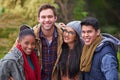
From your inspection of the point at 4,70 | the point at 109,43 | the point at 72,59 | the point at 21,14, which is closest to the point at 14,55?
the point at 4,70

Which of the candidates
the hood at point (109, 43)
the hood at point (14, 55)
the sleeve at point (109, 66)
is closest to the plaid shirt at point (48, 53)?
the hood at point (14, 55)

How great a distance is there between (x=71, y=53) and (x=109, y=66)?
786 millimetres

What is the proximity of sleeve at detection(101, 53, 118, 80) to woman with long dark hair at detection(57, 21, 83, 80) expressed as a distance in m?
0.63

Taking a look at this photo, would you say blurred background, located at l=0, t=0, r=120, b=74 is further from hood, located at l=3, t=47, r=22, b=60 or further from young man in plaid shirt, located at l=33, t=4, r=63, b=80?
hood, located at l=3, t=47, r=22, b=60

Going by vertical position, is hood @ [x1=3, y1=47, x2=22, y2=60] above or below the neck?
below

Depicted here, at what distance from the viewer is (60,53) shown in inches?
117

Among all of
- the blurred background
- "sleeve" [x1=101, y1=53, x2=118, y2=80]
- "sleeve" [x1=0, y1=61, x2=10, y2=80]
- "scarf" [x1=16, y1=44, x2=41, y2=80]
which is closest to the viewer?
"sleeve" [x1=101, y1=53, x2=118, y2=80]

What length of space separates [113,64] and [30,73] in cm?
85

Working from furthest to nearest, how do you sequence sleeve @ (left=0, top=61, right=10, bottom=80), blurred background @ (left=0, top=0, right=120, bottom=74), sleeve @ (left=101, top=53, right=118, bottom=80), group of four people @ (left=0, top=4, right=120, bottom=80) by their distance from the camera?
blurred background @ (left=0, top=0, right=120, bottom=74) < sleeve @ (left=0, top=61, right=10, bottom=80) < group of four people @ (left=0, top=4, right=120, bottom=80) < sleeve @ (left=101, top=53, right=118, bottom=80)

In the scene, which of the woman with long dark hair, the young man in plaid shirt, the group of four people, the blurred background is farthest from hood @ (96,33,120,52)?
the blurred background

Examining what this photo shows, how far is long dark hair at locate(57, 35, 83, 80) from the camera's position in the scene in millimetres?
2939

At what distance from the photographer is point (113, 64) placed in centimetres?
226

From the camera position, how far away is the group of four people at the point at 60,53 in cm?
237

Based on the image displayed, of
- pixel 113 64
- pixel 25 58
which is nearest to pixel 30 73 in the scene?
pixel 25 58
